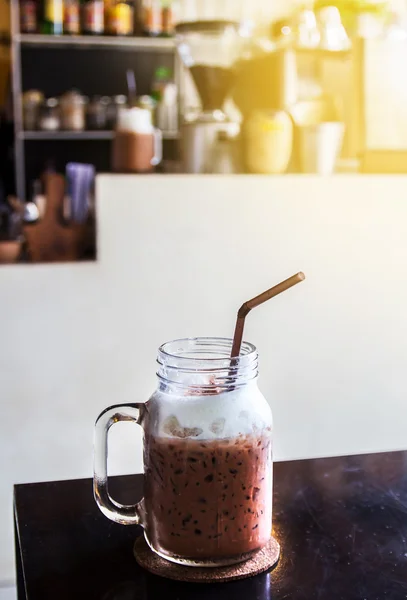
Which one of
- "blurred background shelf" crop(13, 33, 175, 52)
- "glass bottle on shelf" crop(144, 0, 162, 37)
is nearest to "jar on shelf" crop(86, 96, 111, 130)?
"blurred background shelf" crop(13, 33, 175, 52)

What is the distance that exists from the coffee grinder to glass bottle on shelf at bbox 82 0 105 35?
1968 mm

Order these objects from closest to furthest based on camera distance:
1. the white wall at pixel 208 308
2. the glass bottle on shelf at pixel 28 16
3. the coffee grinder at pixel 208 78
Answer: the white wall at pixel 208 308 → the coffee grinder at pixel 208 78 → the glass bottle on shelf at pixel 28 16

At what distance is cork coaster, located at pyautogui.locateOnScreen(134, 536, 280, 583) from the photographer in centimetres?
67

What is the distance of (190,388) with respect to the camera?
0.68 metres

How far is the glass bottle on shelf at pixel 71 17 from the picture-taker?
3.86 m

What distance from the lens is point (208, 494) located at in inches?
26.2

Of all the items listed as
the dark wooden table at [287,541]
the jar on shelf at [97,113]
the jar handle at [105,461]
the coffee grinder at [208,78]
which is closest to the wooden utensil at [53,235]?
the coffee grinder at [208,78]

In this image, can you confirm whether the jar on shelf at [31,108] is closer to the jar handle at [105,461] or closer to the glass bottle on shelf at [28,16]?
the glass bottle on shelf at [28,16]

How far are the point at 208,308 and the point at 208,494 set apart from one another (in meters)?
1.10

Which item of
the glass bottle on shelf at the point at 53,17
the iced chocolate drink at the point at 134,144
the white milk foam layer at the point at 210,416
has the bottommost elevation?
the white milk foam layer at the point at 210,416

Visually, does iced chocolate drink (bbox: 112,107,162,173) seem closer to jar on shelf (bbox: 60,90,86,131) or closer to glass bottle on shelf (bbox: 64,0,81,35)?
jar on shelf (bbox: 60,90,86,131)

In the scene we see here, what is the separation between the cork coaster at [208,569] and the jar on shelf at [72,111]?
3.41m

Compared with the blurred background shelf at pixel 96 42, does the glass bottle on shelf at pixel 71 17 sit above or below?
above

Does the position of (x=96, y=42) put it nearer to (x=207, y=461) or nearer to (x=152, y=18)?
(x=152, y=18)
